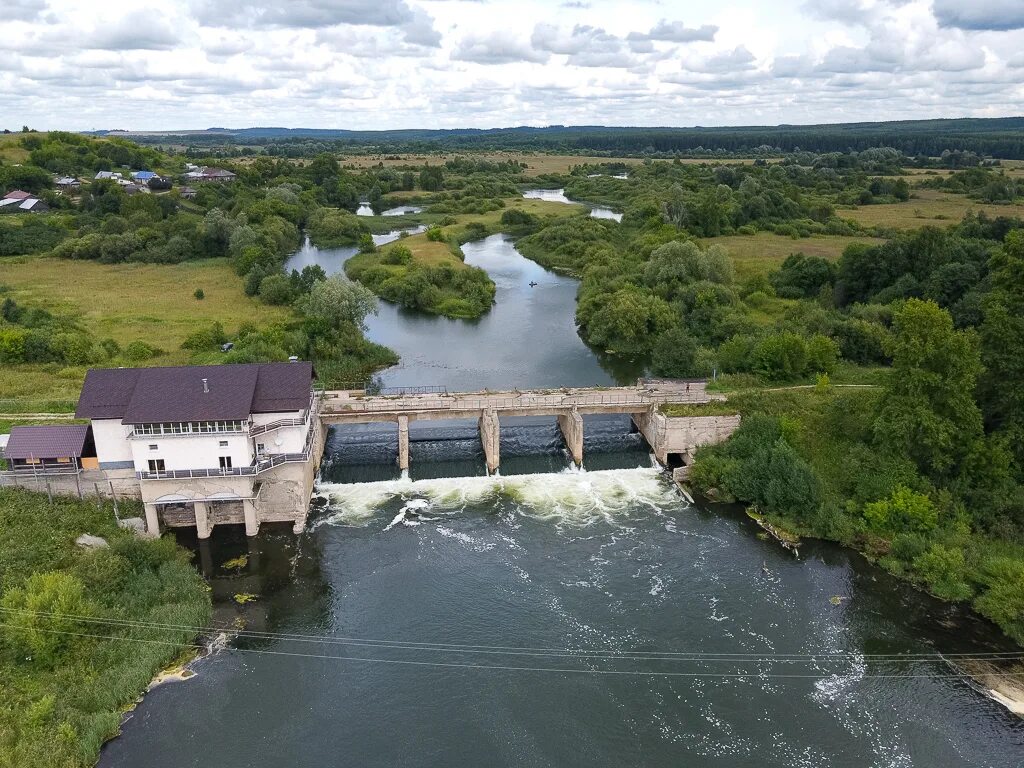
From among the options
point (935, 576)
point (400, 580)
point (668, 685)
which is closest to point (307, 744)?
point (400, 580)

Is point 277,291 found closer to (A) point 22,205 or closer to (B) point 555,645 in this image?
(B) point 555,645

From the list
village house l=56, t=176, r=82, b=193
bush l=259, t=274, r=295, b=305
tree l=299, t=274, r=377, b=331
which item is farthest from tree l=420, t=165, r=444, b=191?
tree l=299, t=274, r=377, b=331

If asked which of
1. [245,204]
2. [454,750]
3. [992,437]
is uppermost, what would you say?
[245,204]

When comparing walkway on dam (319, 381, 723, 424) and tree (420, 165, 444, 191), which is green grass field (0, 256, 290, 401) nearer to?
walkway on dam (319, 381, 723, 424)

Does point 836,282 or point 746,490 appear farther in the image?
point 836,282

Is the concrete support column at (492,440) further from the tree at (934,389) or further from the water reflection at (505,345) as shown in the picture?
the tree at (934,389)

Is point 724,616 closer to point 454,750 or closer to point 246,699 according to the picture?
point 454,750
